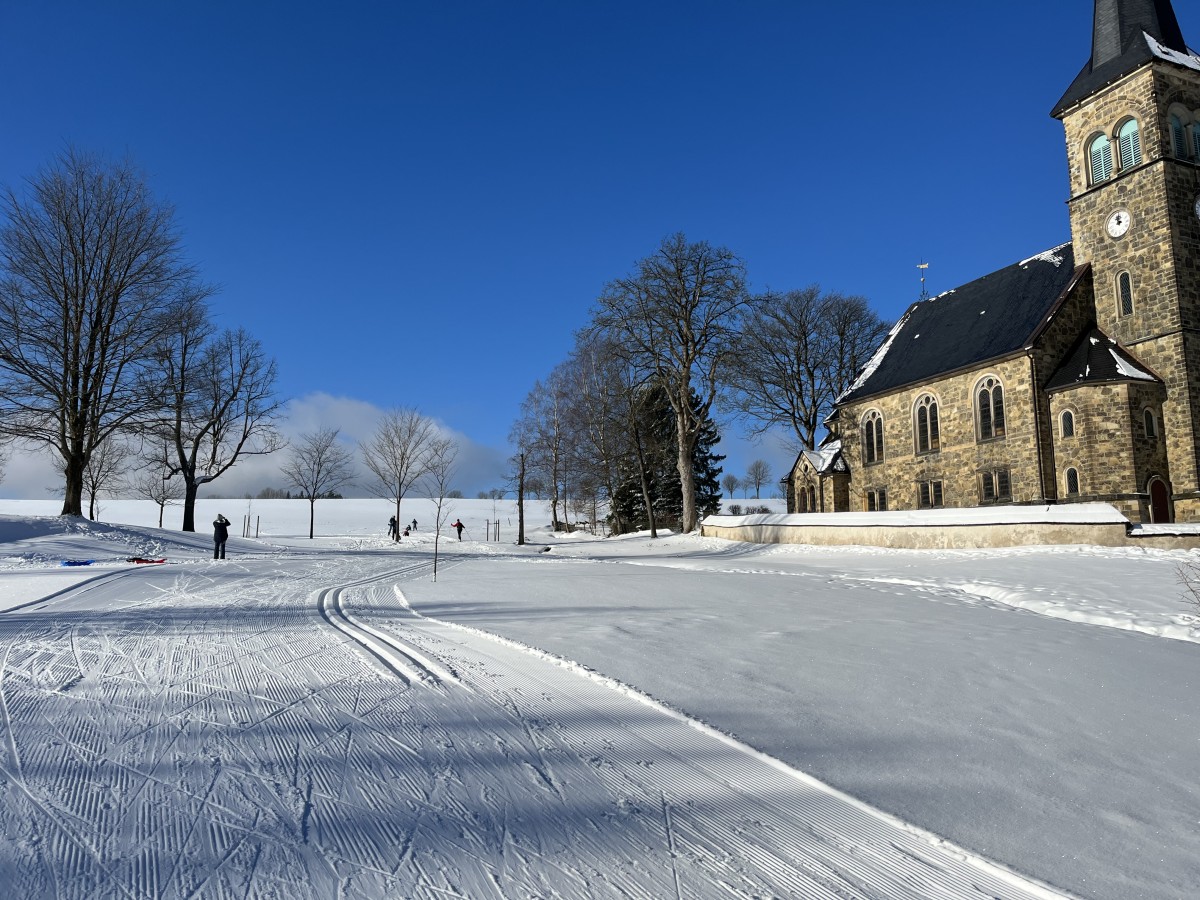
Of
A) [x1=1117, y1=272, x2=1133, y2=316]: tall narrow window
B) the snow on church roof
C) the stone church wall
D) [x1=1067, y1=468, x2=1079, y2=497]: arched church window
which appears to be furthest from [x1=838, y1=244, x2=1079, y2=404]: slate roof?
the snow on church roof

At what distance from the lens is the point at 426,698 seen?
5.26 metres

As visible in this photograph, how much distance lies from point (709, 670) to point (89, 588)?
34.9 feet

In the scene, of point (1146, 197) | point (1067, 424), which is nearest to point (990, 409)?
point (1067, 424)

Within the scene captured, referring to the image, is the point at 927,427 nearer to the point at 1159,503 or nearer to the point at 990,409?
the point at 990,409

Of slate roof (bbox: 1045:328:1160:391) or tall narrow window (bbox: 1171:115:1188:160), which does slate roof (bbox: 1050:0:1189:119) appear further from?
slate roof (bbox: 1045:328:1160:391)

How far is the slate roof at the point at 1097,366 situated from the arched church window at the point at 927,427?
5.71m

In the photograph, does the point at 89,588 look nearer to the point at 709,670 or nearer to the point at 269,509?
the point at 709,670

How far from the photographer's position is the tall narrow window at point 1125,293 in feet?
89.8

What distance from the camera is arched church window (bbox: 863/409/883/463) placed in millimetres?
36656

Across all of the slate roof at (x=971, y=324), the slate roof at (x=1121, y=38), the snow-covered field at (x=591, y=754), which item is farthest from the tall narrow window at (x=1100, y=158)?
the snow-covered field at (x=591, y=754)

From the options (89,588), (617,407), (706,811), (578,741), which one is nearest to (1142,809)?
(706,811)

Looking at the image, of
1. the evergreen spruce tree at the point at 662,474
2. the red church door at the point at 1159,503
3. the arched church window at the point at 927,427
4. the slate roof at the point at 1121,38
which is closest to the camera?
the red church door at the point at 1159,503

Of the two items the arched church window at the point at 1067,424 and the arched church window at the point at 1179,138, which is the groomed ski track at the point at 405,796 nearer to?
the arched church window at the point at 1067,424

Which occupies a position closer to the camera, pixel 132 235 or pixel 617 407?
pixel 132 235
